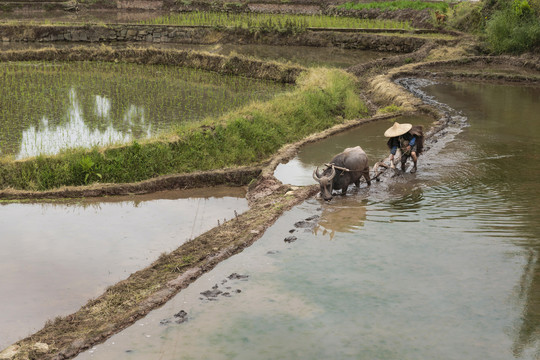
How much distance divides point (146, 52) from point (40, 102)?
749 centimetres

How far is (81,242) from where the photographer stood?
7.75m

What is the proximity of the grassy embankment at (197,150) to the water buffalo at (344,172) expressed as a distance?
2739 mm

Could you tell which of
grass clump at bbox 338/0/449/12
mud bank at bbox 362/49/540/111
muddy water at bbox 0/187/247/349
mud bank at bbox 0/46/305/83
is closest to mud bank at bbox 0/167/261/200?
muddy water at bbox 0/187/247/349

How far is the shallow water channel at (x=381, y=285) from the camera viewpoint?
5.18 m

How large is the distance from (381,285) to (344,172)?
279 cm

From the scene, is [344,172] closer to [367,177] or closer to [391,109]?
[367,177]

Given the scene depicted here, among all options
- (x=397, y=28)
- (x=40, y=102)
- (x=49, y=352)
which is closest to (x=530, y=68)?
(x=397, y=28)

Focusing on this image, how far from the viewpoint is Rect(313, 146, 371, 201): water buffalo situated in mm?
8531

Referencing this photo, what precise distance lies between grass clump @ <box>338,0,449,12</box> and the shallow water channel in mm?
24095

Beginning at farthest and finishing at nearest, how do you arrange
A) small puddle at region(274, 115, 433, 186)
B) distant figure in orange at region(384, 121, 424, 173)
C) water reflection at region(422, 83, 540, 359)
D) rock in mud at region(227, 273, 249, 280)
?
small puddle at region(274, 115, 433, 186) → distant figure in orange at region(384, 121, 424, 173) → rock in mud at region(227, 273, 249, 280) → water reflection at region(422, 83, 540, 359)

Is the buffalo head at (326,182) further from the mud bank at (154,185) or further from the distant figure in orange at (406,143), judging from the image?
the mud bank at (154,185)

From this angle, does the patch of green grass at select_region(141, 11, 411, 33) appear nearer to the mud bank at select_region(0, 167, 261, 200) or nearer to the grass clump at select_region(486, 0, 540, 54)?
the grass clump at select_region(486, 0, 540, 54)

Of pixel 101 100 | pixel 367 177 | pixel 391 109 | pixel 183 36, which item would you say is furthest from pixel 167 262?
pixel 183 36

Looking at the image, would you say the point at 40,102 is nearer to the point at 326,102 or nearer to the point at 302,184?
the point at 326,102
